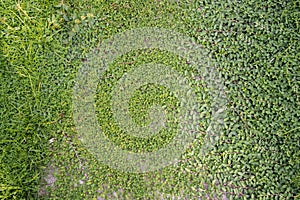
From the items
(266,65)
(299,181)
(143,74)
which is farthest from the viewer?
(143,74)

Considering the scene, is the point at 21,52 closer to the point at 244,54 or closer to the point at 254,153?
the point at 244,54

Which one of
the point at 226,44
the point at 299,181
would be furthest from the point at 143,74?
the point at 299,181

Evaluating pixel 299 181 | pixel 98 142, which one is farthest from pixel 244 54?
pixel 98 142

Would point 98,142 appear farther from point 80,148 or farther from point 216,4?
point 216,4

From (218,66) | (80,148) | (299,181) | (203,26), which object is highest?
(203,26)

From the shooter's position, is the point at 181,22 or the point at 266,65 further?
the point at 181,22

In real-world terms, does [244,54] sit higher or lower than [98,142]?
higher

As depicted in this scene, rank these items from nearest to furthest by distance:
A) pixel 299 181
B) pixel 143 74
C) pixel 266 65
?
pixel 299 181, pixel 266 65, pixel 143 74
